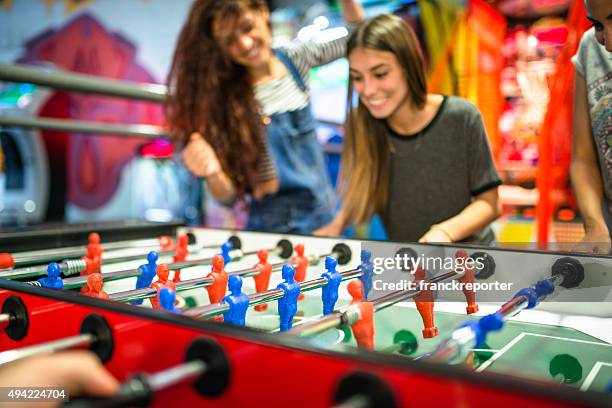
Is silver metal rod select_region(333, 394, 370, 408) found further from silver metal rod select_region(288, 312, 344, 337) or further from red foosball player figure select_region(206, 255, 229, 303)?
red foosball player figure select_region(206, 255, 229, 303)

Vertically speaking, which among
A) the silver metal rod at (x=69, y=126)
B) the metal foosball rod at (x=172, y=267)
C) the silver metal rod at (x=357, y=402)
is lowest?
the metal foosball rod at (x=172, y=267)

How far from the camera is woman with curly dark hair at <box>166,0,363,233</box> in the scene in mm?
1763

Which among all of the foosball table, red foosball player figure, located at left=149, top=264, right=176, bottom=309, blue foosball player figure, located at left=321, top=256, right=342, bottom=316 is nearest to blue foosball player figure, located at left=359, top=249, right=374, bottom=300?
the foosball table

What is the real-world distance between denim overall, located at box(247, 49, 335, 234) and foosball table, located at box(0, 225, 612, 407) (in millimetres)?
431

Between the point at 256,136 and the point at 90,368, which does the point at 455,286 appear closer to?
the point at 90,368

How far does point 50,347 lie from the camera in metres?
0.55

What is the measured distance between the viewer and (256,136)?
5.93 feet

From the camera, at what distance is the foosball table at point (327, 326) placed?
0.44 m

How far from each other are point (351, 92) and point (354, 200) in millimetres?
→ 317

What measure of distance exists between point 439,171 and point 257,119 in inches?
26.5

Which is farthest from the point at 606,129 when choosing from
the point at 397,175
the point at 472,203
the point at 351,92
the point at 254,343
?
the point at 254,343

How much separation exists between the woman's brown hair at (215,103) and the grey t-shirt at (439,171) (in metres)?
0.52

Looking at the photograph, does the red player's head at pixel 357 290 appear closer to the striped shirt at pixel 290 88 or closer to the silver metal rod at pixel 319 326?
the silver metal rod at pixel 319 326

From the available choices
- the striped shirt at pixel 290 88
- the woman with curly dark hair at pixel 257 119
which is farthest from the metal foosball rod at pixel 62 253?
the striped shirt at pixel 290 88
